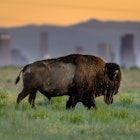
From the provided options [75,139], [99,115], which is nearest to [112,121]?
[99,115]

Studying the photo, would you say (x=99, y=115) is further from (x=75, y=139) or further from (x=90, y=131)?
(x=75, y=139)

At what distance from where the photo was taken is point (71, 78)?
56.6 feet

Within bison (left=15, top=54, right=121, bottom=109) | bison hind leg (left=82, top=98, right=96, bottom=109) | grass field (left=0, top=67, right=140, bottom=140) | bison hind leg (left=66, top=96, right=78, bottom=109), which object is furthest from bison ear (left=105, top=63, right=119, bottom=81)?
grass field (left=0, top=67, right=140, bottom=140)

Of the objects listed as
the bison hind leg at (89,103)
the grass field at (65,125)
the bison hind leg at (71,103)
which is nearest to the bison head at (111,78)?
the bison hind leg at (89,103)

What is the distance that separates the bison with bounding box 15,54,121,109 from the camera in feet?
55.9

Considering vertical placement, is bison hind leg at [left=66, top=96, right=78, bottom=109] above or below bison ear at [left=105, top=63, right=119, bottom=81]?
below

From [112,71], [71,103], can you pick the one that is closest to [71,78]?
[71,103]

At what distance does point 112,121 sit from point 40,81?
3455 millimetres

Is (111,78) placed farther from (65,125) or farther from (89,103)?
(65,125)

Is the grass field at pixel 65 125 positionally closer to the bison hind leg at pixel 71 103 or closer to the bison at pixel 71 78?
the bison hind leg at pixel 71 103

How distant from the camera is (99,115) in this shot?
1455cm

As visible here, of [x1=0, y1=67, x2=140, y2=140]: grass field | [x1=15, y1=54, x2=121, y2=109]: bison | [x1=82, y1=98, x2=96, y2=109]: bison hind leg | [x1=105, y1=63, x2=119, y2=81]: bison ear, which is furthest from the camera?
[x1=105, y1=63, x2=119, y2=81]: bison ear

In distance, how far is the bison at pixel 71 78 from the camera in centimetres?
1705

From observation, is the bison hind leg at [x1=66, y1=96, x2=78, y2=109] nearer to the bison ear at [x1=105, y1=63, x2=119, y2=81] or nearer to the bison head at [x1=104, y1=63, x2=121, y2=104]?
the bison head at [x1=104, y1=63, x2=121, y2=104]
